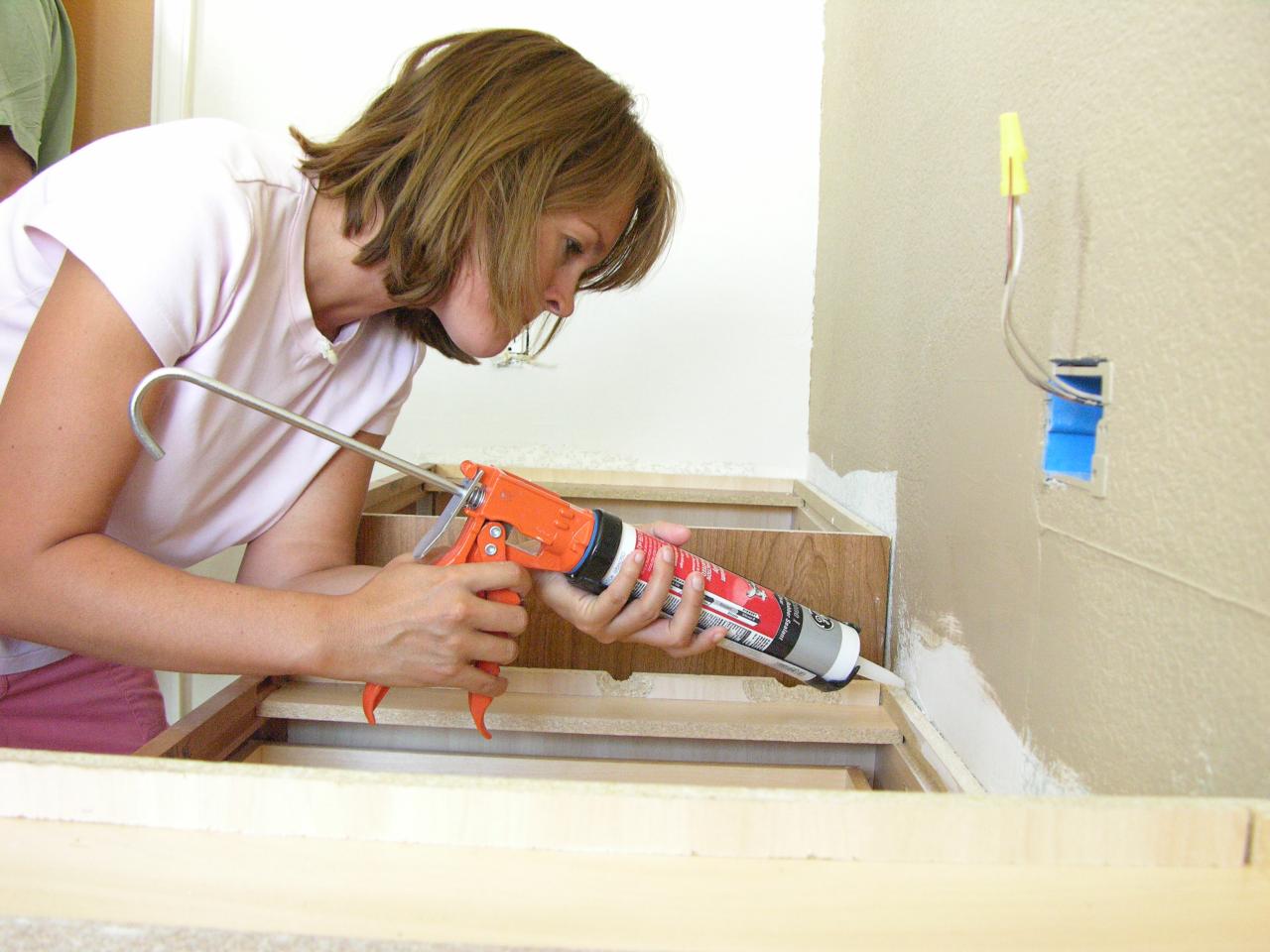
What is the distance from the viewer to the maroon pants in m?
0.94

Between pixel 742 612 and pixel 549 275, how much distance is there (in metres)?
0.38

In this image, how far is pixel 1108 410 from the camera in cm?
56

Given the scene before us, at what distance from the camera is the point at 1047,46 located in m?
0.66

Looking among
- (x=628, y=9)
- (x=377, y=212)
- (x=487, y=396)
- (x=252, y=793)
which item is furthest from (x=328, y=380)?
(x=628, y=9)

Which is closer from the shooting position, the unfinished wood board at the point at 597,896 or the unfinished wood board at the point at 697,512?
the unfinished wood board at the point at 597,896

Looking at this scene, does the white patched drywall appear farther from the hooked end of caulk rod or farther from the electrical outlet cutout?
the hooked end of caulk rod

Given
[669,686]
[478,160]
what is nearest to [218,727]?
[669,686]

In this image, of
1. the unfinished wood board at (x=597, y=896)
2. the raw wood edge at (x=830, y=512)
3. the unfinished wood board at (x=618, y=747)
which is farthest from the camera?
the raw wood edge at (x=830, y=512)

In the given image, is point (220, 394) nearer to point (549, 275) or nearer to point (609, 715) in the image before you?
point (549, 275)

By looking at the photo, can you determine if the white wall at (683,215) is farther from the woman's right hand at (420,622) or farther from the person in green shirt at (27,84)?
the woman's right hand at (420,622)

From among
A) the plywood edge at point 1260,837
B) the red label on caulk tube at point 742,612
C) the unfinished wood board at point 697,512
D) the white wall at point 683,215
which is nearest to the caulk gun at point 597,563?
the red label on caulk tube at point 742,612

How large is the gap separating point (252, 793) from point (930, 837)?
1.07 ft

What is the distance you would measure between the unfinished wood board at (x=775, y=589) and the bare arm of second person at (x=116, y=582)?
302mm

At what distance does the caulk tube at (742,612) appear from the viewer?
0.82m
